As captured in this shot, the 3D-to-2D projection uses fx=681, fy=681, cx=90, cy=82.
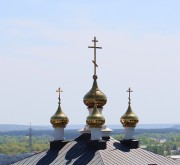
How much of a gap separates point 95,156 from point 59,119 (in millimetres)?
3021

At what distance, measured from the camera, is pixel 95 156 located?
782 inches

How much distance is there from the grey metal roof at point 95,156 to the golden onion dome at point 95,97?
1190 mm

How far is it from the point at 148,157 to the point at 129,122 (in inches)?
65.8

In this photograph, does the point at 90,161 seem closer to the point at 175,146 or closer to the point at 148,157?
the point at 148,157

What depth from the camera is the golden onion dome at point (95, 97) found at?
71.7 ft

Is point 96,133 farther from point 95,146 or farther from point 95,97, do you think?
point 95,97

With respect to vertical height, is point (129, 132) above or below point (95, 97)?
below

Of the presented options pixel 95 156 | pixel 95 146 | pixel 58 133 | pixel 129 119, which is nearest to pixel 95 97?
pixel 129 119

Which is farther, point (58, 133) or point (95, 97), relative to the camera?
point (58, 133)

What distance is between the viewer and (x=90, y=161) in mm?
19641

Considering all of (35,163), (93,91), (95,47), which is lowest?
(35,163)

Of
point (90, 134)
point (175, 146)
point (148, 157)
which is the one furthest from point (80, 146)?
point (175, 146)

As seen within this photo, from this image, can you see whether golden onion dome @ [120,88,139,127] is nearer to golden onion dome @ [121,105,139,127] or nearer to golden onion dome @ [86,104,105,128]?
golden onion dome @ [121,105,139,127]

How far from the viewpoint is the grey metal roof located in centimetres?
1975
